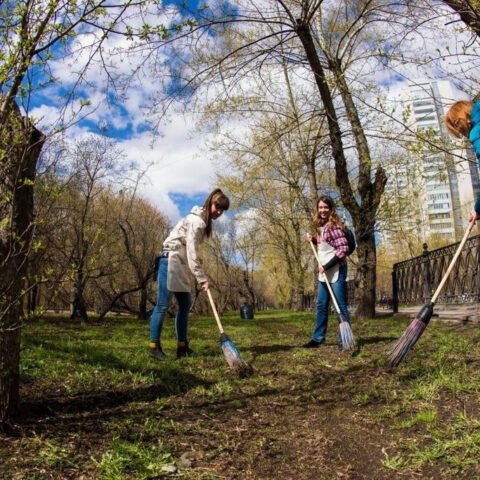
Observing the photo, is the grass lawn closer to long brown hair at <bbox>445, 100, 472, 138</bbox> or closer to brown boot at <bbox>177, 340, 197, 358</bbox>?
brown boot at <bbox>177, 340, 197, 358</bbox>

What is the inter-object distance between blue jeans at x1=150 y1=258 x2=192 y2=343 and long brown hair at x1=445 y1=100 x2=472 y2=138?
3.18 metres

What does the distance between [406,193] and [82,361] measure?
410 inches

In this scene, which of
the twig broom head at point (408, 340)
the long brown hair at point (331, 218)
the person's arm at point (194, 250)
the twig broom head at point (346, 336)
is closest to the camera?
the twig broom head at point (408, 340)

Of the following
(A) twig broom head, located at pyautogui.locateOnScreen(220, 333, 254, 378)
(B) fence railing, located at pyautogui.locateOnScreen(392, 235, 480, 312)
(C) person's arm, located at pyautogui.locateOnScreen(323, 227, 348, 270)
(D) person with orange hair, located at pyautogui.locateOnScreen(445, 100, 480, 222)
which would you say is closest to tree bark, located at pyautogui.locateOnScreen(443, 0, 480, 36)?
(D) person with orange hair, located at pyautogui.locateOnScreen(445, 100, 480, 222)

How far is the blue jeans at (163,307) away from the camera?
5359mm

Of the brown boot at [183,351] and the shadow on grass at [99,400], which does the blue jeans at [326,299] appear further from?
the shadow on grass at [99,400]

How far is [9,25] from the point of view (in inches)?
113

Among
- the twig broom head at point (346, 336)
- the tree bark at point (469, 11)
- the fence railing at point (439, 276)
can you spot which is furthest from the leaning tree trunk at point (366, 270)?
the tree bark at point (469, 11)

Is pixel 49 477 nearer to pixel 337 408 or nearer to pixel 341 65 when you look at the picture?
pixel 337 408

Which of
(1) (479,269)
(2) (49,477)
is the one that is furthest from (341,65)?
(2) (49,477)

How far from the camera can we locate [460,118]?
400cm

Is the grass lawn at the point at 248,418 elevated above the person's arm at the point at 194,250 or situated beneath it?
situated beneath

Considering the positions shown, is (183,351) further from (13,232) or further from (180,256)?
(13,232)

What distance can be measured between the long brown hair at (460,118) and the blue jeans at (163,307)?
3.18 metres
